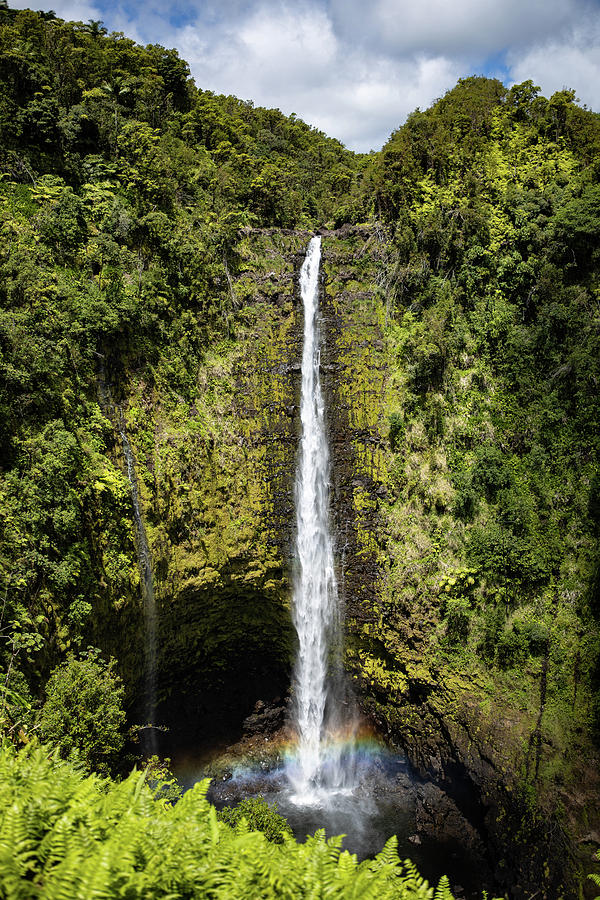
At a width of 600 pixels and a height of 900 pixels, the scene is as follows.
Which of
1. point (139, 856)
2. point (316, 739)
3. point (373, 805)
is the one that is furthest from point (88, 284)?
point (373, 805)

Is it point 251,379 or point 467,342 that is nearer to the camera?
point 467,342

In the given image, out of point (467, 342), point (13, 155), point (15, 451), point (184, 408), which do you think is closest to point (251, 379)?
point (184, 408)

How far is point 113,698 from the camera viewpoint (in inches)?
484

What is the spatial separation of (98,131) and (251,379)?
1099cm

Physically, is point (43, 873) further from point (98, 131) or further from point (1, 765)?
point (98, 131)

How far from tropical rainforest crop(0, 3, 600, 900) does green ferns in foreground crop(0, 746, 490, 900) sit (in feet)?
18.8

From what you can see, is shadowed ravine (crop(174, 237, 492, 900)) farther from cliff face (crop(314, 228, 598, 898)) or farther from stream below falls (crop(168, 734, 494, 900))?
cliff face (crop(314, 228, 598, 898))

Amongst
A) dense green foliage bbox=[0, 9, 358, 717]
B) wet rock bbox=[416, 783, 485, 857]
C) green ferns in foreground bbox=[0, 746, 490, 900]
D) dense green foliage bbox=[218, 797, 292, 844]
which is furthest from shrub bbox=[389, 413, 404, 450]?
green ferns in foreground bbox=[0, 746, 490, 900]

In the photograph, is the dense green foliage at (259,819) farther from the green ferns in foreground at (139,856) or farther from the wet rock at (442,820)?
the green ferns in foreground at (139,856)

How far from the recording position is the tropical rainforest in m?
12.8

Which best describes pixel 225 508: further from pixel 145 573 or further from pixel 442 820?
pixel 442 820

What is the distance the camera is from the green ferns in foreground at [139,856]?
3377 mm

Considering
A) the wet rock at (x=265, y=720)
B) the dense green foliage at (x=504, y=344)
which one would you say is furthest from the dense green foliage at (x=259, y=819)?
the dense green foliage at (x=504, y=344)

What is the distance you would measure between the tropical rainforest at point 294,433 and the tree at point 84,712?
3.7 inches
